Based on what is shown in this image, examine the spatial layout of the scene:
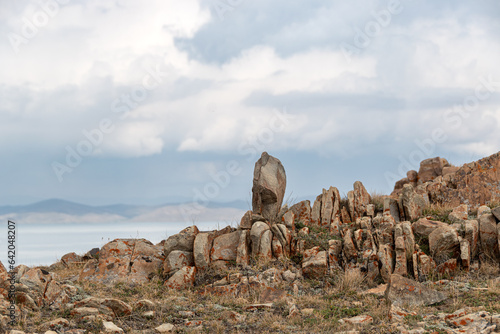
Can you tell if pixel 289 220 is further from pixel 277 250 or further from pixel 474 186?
pixel 474 186

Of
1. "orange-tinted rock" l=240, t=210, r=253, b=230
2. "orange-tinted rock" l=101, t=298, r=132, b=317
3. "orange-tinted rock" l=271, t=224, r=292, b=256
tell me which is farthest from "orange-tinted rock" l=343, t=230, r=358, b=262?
"orange-tinted rock" l=101, t=298, r=132, b=317

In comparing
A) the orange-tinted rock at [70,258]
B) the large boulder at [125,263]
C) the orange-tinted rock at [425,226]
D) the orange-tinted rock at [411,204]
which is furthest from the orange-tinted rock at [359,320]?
the orange-tinted rock at [70,258]

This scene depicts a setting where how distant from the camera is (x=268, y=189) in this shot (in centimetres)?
2120

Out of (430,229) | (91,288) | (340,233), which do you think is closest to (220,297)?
(91,288)

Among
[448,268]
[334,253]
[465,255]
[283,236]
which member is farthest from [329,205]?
[465,255]

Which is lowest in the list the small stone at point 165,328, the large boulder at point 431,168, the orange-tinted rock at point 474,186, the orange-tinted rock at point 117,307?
the small stone at point 165,328

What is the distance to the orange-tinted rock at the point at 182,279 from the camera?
18734 millimetres

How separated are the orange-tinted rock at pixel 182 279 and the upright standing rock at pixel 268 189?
424cm

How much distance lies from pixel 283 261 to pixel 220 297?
331 centimetres

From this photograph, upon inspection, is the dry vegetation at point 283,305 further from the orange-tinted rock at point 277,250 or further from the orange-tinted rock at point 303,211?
the orange-tinted rock at point 303,211

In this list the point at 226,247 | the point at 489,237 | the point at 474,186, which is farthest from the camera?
the point at 474,186

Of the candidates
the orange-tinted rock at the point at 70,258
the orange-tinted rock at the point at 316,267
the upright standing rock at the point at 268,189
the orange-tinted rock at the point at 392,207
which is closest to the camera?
the orange-tinted rock at the point at 316,267

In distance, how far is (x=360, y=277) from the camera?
17.9m

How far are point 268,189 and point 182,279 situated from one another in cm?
532
